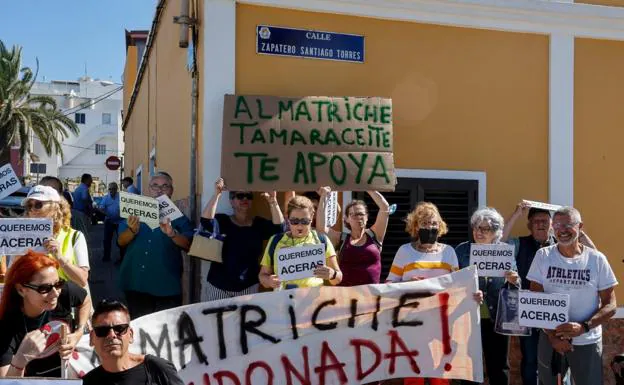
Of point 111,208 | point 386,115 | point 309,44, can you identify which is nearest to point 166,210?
point 309,44

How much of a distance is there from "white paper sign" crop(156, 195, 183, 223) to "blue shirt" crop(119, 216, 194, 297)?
0.91 ft

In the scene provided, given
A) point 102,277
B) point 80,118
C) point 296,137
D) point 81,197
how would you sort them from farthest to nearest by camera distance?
point 80,118 < point 81,197 < point 102,277 < point 296,137

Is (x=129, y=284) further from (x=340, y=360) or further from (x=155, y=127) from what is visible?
(x=155, y=127)

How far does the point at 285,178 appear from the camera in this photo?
5.80 metres

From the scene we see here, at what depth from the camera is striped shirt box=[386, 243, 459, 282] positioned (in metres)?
5.14

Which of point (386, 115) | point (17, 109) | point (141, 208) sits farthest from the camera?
point (17, 109)

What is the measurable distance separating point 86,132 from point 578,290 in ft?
198

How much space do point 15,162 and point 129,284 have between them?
4262 cm

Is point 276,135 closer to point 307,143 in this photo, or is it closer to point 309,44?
point 307,143

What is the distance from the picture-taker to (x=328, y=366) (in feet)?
16.2

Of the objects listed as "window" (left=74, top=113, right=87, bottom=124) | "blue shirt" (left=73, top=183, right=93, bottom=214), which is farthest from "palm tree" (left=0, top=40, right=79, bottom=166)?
"window" (left=74, top=113, right=87, bottom=124)

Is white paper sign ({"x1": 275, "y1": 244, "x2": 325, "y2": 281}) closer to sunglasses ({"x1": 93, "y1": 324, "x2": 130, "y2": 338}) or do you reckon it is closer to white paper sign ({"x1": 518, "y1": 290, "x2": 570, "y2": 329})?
white paper sign ({"x1": 518, "y1": 290, "x2": 570, "y2": 329})

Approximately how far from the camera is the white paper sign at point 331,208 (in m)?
5.68

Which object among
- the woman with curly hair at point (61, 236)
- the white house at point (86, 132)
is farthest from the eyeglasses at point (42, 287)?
the white house at point (86, 132)
